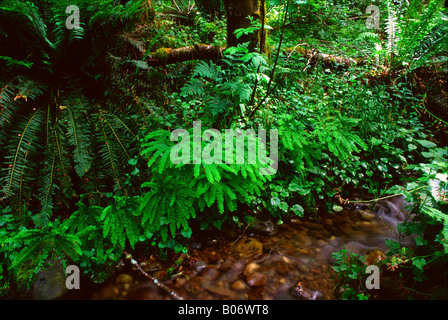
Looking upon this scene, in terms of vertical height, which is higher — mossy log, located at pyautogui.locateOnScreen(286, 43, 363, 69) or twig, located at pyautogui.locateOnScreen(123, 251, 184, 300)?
mossy log, located at pyautogui.locateOnScreen(286, 43, 363, 69)

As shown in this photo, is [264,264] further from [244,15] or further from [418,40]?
[418,40]

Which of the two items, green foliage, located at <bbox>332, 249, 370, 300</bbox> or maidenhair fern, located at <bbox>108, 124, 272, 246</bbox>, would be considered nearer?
green foliage, located at <bbox>332, 249, 370, 300</bbox>

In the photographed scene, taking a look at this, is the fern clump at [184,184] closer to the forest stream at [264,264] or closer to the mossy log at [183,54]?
the forest stream at [264,264]

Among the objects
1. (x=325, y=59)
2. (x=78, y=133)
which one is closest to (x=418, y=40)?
(x=325, y=59)

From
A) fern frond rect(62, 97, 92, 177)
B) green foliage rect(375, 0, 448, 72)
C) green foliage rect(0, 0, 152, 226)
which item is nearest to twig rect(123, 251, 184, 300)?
green foliage rect(0, 0, 152, 226)

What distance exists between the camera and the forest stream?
186 cm

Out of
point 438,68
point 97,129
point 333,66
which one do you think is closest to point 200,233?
point 97,129

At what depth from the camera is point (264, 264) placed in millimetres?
2125

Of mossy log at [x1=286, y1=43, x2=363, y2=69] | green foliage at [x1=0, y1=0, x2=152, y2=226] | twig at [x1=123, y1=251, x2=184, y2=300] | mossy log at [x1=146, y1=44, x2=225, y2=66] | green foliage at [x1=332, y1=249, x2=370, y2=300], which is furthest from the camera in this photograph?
mossy log at [x1=286, y1=43, x2=363, y2=69]

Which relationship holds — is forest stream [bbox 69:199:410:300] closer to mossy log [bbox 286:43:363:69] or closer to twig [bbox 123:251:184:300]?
twig [bbox 123:251:184:300]

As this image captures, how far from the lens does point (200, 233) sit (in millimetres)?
2307

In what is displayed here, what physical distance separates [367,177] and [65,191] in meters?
3.66

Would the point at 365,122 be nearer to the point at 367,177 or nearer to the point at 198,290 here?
the point at 367,177

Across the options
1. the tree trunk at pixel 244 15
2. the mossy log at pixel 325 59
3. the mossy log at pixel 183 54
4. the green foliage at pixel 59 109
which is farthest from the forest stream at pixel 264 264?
the mossy log at pixel 325 59
